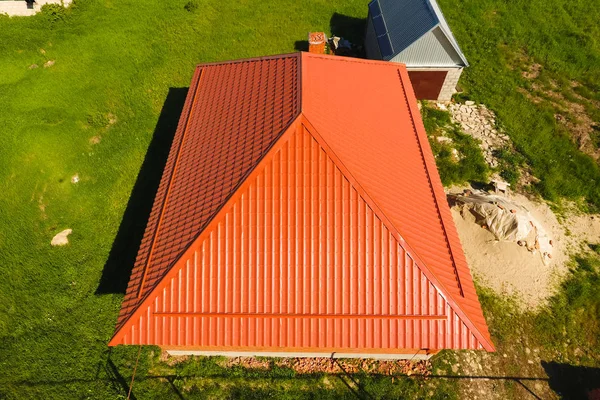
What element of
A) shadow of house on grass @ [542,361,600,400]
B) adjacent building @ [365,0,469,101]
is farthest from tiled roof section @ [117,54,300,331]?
shadow of house on grass @ [542,361,600,400]

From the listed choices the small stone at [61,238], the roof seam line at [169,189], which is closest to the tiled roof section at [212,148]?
the roof seam line at [169,189]

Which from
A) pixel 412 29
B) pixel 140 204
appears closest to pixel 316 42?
pixel 412 29

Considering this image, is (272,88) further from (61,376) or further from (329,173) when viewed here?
(61,376)

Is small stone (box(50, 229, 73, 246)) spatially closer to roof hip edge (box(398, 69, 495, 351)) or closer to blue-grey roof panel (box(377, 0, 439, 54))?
roof hip edge (box(398, 69, 495, 351))

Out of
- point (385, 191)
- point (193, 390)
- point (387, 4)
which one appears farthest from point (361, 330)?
point (387, 4)

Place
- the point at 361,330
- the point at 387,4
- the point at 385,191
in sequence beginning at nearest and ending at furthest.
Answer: the point at 361,330 → the point at 385,191 → the point at 387,4

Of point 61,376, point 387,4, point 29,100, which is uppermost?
point 387,4

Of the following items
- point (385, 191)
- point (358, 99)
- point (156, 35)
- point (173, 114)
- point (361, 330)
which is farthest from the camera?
point (156, 35)

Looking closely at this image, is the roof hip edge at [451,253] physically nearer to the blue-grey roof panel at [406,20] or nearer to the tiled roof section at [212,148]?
the blue-grey roof panel at [406,20]
